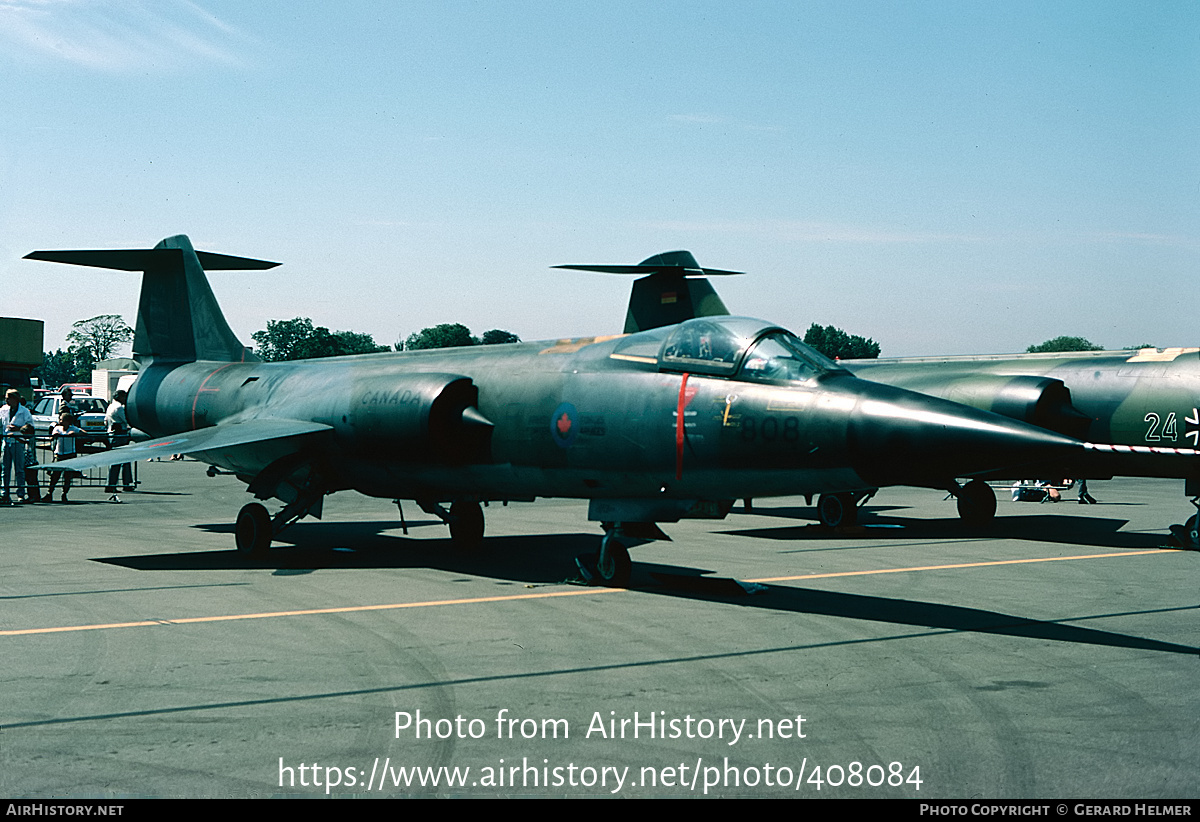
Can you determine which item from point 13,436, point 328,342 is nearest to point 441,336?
point 328,342

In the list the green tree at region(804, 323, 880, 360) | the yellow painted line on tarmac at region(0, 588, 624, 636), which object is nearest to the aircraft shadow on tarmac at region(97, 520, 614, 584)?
the yellow painted line on tarmac at region(0, 588, 624, 636)

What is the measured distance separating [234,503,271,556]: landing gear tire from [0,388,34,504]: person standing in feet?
32.5

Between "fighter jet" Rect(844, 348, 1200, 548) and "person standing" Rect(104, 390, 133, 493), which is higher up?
"fighter jet" Rect(844, 348, 1200, 548)

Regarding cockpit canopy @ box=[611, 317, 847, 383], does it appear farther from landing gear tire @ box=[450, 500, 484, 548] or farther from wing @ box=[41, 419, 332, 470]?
wing @ box=[41, 419, 332, 470]

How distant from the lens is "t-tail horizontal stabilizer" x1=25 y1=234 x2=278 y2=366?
18328 millimetres

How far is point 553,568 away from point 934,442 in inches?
223

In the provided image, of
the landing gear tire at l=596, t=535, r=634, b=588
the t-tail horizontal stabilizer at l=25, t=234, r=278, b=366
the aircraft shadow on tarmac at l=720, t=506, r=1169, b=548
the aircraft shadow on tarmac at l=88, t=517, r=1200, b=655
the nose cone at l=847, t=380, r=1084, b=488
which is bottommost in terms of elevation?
the aircraft shadow on tarmac at l=720, t=506, r=1169, b=548

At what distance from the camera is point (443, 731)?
5.91m

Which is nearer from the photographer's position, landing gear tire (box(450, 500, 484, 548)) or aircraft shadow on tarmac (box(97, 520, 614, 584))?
aircraft shadow on tarmac (box(97, 520, 614, 584))

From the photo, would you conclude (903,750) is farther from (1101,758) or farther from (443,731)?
(443,731)

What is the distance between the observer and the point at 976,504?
759 inches

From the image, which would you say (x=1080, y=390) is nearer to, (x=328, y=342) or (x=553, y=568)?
(x=553, y=568)

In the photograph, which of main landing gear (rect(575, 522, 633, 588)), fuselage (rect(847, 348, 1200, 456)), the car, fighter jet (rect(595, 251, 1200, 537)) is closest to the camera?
main landing gear (rect(575, 522, 633, 588))

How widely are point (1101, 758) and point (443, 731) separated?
3415 millimetres
